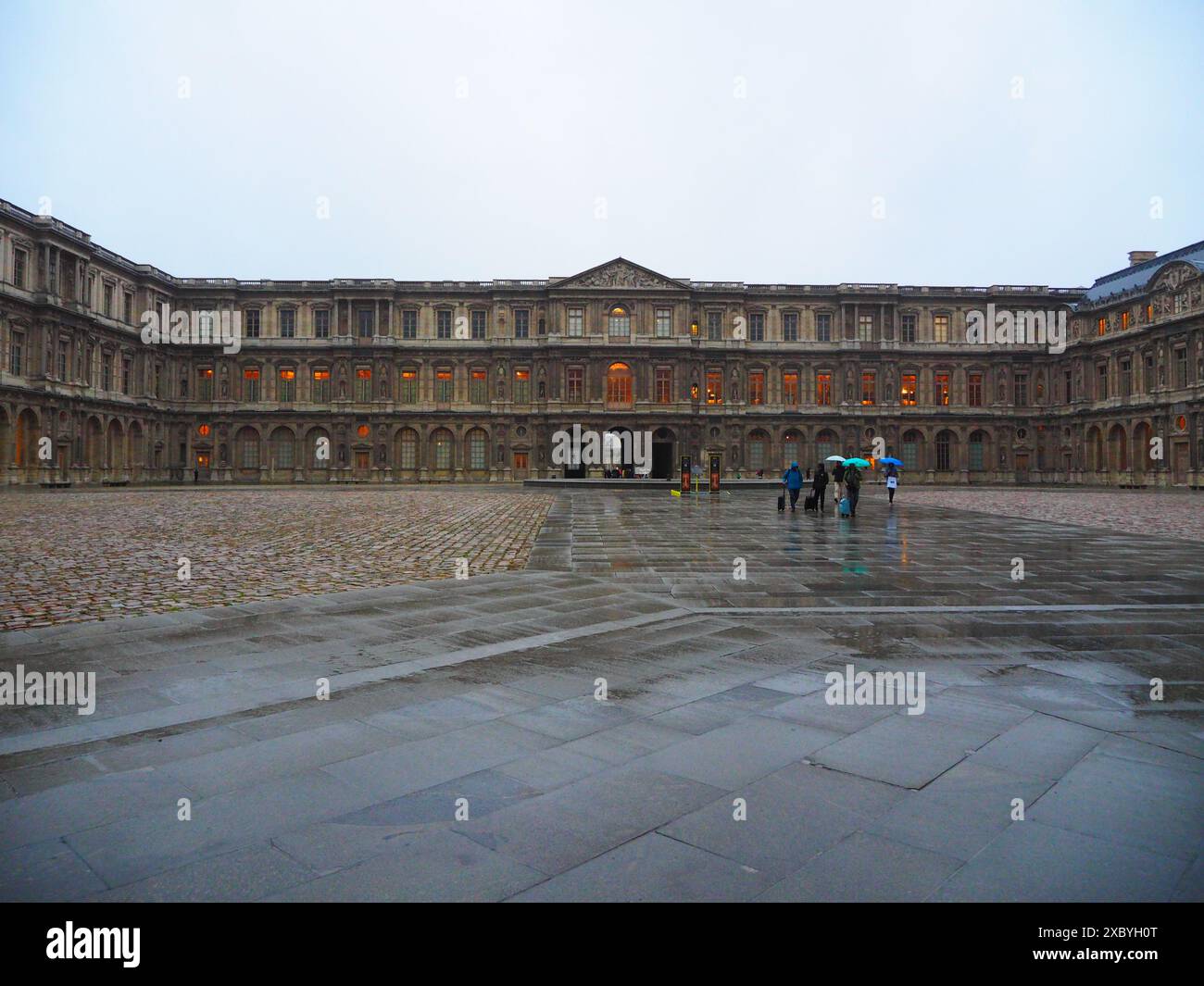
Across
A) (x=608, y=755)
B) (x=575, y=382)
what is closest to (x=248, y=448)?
(x=575, y=382)

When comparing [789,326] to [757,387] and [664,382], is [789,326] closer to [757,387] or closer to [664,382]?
[757,387]

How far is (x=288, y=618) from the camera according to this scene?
23.6ft

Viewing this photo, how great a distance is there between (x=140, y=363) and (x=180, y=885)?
60.3 meters

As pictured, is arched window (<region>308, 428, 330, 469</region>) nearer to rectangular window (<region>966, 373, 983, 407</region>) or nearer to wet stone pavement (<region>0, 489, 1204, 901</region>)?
rectangular window (<region>966, 373, 983, 407</region>)

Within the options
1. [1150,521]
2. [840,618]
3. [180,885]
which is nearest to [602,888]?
[180,885]

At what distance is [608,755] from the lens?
386 centimetres

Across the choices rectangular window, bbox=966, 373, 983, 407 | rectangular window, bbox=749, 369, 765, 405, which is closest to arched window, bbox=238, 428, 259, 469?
rectangular window, bbox=749, 369, 765, 405

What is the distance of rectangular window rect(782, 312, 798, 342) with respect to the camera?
58.8 m

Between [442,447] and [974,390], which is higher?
[974,390]

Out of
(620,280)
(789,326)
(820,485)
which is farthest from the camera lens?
(789,326)

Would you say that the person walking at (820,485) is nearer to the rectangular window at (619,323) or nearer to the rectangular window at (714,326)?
the rectangular window at (619,323)

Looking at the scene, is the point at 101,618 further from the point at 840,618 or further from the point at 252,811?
the point at 840,618

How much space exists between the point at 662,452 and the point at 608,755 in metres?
54.3
